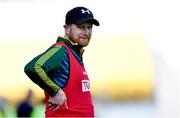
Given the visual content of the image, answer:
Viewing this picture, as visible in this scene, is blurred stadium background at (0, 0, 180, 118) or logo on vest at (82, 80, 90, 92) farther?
blurred stadium background at (0, 0, 180, 118)

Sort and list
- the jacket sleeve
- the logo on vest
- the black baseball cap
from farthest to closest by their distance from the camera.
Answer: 1. the black baseball cap
2. the logo on vest
3. the jacket sleeve

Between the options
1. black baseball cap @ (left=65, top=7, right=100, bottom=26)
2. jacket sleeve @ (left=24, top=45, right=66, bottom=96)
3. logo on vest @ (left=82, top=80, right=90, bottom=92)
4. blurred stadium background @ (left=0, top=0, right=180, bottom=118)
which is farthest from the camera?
blurred stadium background @ (left=0, top=0, right=180, bottom=118)

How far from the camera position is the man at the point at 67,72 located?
3.86 meters

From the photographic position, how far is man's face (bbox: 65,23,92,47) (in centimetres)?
411

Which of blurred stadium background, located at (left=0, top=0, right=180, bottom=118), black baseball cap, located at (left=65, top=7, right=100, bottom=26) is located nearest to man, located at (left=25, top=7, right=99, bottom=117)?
black baseball cap, located at (left=65, top=7, right=100, bottom=26)

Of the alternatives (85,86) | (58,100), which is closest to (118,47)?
(85,86)

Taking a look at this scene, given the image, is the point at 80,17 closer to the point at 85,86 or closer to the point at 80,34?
the point at 80,34

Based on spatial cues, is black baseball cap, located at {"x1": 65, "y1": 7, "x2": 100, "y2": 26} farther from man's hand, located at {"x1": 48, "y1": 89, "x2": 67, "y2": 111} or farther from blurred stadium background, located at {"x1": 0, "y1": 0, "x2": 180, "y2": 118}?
blurred stadium background, located at {"x1": 0, "y1": 0, "x2": 180, "y2": 118}

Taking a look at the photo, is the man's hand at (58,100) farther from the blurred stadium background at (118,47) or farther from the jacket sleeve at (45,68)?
the blurred stadium background at (118,47)

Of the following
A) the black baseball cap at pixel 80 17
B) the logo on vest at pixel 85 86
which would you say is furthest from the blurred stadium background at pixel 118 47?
the logo on vest at pixel 85 86

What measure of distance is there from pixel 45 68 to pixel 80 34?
379 mm

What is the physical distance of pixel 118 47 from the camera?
1262 centimetres

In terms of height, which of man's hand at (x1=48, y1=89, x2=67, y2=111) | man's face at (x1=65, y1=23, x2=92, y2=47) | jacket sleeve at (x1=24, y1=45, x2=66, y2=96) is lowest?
man's hand at (x1=48, y1=89, x2=67, y2=111)

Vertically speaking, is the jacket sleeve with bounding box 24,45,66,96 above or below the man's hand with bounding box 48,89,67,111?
above
